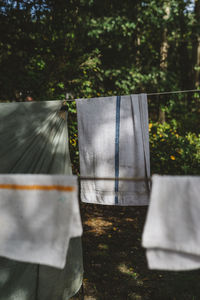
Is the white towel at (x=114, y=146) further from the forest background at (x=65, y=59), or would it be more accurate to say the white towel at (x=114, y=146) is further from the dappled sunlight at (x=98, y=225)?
the dappled sunlight at (x=98, y=225)

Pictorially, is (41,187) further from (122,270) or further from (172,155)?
(172,155)

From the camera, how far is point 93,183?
8.48 feet

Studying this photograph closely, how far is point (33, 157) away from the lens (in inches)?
94.1

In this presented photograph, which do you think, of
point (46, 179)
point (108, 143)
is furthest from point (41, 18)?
point (46, 179)

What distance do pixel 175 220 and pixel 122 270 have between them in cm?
234

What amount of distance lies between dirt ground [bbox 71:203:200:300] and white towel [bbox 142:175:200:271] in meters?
1.76

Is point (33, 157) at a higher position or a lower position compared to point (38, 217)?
higher

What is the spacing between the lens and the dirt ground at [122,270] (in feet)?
10.4

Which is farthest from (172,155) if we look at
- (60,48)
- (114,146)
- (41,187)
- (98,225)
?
(41,187)

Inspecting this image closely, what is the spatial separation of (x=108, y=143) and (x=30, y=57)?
2949mm

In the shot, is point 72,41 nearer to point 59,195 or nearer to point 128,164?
point 128,164

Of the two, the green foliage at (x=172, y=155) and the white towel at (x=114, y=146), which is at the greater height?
the white towel at (x=114, y=146)

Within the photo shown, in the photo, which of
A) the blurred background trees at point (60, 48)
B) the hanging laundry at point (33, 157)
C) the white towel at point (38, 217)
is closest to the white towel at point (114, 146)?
the hanging laundry at point (33, 157)

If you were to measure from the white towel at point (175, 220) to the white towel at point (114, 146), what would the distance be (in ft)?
2.80
